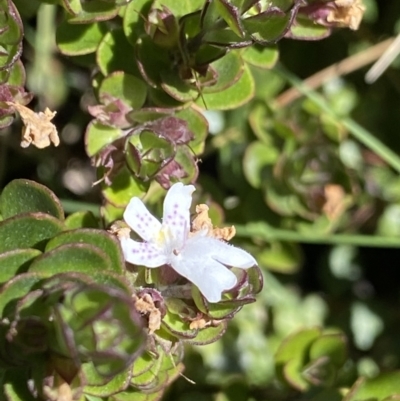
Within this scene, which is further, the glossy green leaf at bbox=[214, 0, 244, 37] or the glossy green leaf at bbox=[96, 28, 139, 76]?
the glossy green leaf at bbox=[96, 28, 139, 76]

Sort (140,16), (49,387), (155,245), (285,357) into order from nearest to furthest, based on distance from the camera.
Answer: (49,387), (155,245), (140,16), (285,357)

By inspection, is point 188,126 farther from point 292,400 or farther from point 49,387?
point 292,400

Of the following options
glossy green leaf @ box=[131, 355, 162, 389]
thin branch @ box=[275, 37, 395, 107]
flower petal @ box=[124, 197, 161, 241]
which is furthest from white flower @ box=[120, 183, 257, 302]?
thin branch @ box=[275, 37, 395, 107]

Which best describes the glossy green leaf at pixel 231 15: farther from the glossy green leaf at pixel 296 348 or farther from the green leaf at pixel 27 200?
the glossy green leaf at pixel 296 348

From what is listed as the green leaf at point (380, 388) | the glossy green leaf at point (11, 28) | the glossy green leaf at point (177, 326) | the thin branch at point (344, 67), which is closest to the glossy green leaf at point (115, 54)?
the glossy green leaf at point (11, 28)

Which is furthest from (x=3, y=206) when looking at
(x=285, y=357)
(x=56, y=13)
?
(x=56, y=13)

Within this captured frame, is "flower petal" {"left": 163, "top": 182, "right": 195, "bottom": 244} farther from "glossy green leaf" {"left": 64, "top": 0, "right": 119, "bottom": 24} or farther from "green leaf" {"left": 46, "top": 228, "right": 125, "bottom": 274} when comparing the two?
"glossy green leaf" {"left": 64, "top": 0, "right": 119, "bottom": 24}
